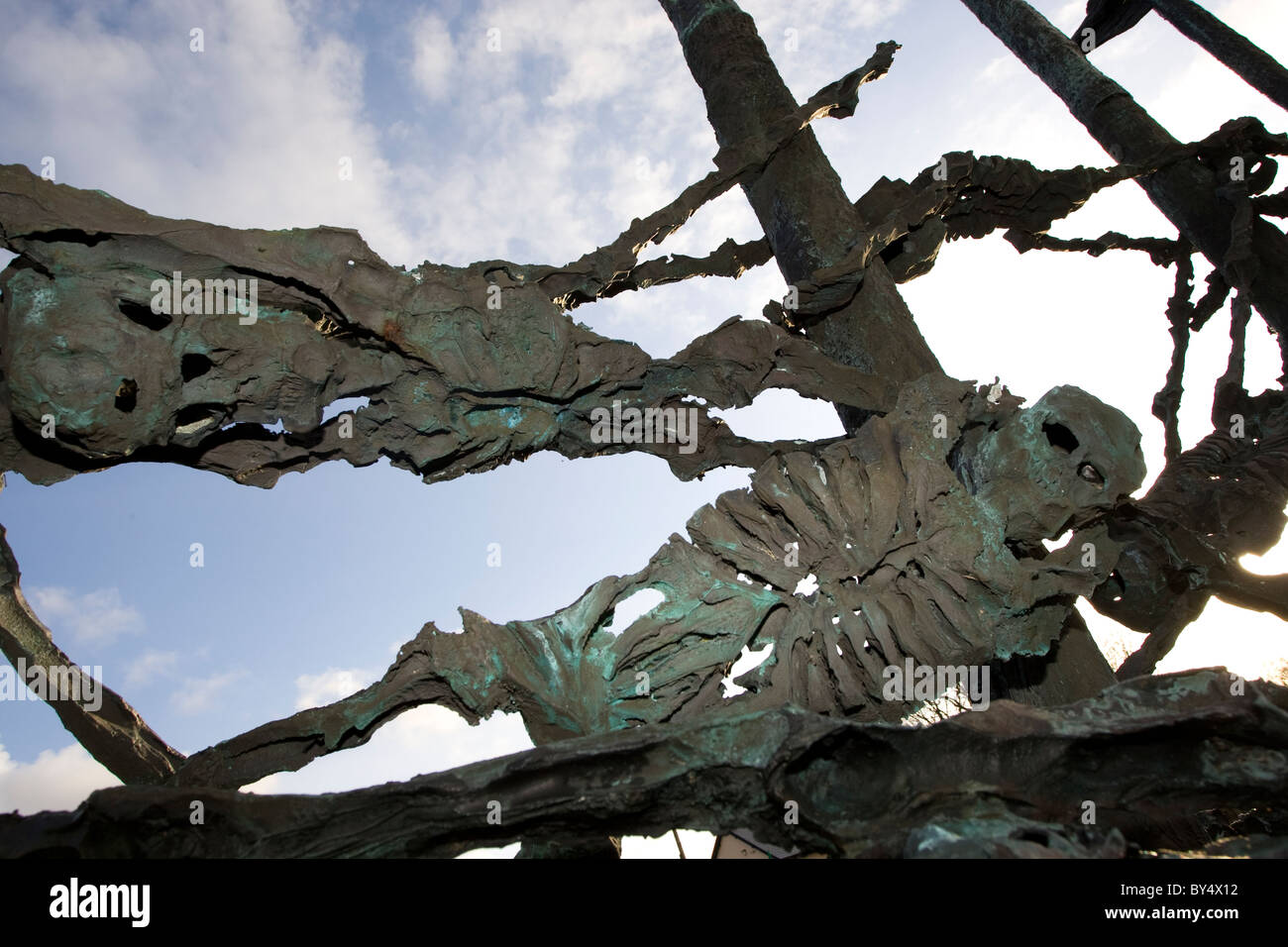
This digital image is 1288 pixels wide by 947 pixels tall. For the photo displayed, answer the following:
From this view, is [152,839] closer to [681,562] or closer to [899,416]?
[681,562]

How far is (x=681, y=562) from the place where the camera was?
2957mm

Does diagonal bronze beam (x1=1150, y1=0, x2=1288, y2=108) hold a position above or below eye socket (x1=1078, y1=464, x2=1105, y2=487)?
above

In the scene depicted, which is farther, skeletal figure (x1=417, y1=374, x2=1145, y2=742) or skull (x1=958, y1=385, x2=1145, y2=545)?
skull (x1=958, y1=385, x2=1145, y2=545)

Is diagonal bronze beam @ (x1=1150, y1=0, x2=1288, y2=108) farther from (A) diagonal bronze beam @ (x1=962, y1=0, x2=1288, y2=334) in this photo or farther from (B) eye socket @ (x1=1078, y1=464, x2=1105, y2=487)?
(B) eye socket @ (x1=1078, y1=464, x2=1105, y2=487)

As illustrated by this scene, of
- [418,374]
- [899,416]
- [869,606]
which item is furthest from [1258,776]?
[418,374]

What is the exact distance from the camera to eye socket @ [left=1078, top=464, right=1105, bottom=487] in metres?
2.95

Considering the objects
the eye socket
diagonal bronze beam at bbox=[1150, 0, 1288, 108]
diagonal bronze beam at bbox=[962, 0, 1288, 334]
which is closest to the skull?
the eye socket

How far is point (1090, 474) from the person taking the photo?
297 centimetres

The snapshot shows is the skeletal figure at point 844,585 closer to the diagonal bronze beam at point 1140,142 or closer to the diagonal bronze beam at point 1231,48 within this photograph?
the diagonal bronze beam at point 1140,142

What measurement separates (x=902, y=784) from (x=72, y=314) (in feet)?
8.78

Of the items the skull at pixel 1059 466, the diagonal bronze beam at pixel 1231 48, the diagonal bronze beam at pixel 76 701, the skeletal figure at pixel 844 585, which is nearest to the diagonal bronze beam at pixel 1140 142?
the diagonal bronze beam at pixel 1231 48

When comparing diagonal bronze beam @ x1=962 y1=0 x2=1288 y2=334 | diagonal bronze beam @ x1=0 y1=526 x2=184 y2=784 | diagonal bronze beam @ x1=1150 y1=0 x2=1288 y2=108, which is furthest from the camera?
diagonal bronze beam @ x1=1150 y1=0 x2=1288 y2=108

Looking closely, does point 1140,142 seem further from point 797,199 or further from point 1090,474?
point 1090,474

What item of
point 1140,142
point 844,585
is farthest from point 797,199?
point 1140,142
